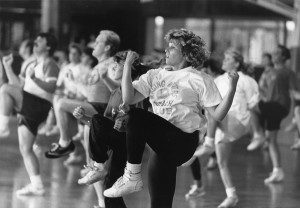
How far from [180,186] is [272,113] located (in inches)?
76.5

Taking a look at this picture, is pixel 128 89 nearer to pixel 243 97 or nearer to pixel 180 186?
pixel 243 97

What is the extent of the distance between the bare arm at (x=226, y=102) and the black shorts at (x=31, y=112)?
360cm

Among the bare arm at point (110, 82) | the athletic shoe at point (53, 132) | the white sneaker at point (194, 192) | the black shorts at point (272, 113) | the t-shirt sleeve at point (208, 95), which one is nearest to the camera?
the t-shirt sleeve at point (208, 95)

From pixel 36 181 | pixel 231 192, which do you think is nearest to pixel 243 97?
pixel 231 192

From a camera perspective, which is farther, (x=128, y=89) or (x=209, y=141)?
(x=209, y=141)

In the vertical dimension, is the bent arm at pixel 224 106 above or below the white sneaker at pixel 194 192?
→ above

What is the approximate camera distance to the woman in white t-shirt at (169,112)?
707 centimetres

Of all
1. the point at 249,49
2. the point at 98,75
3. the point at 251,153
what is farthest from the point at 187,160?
the point at 249,49

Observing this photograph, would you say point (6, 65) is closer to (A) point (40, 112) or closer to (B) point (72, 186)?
(A) point (40, 112)

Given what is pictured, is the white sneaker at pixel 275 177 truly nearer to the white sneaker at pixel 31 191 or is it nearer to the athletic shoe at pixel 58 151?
the white sneaker at pixel 31 191

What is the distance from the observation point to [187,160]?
730 centimetres

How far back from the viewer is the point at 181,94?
7.21 metres

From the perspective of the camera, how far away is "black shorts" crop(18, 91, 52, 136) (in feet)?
33.8

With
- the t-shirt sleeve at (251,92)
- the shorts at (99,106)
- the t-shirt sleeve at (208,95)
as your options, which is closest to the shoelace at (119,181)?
the t-shirt sleeve at (208,95)
